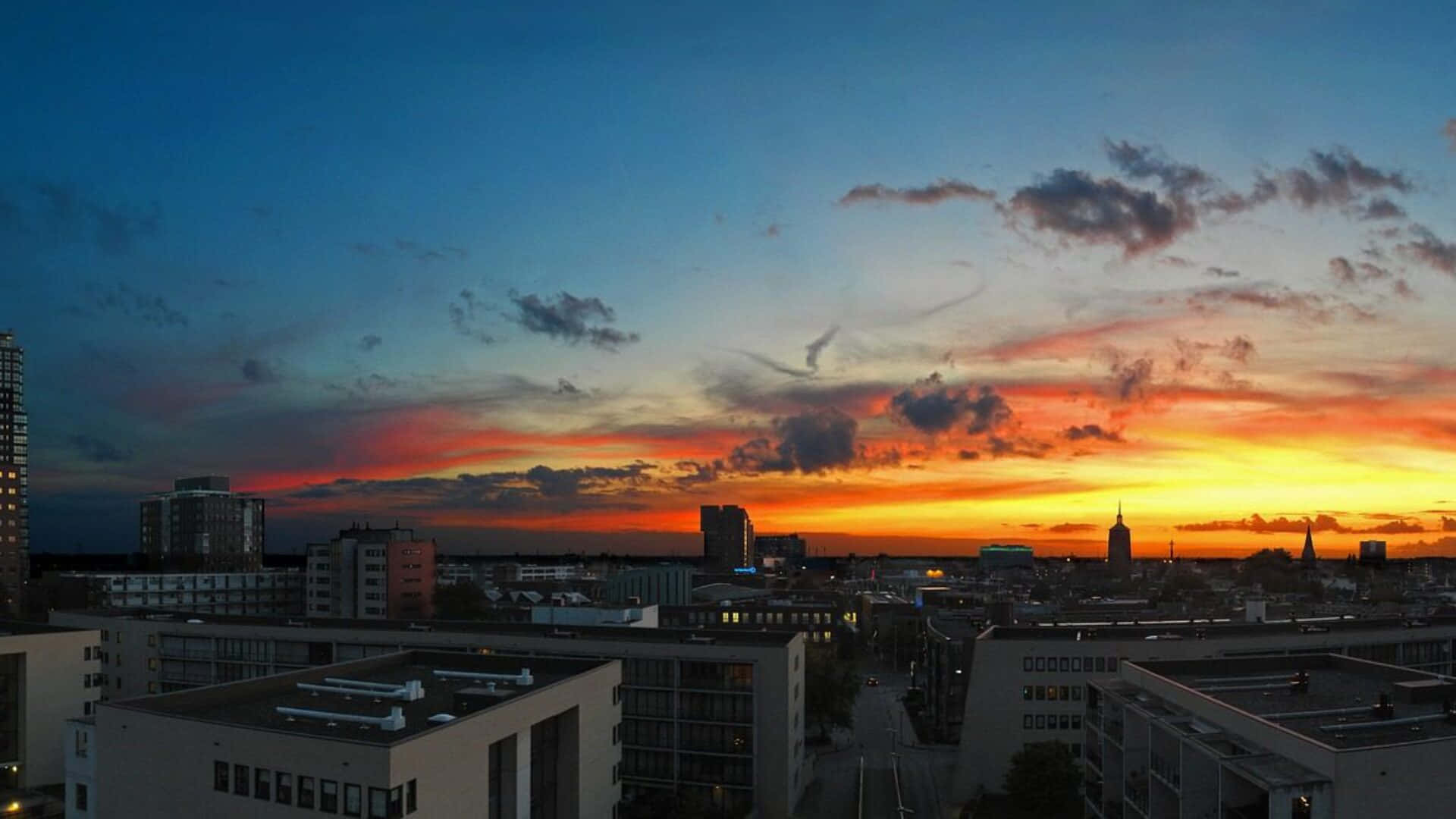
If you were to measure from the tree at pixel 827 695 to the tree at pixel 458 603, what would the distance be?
185 feet

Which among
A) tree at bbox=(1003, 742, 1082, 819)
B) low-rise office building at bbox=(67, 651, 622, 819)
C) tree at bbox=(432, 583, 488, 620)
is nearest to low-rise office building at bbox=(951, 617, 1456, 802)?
tree at bbox=(1003, 742, 1082, 819)

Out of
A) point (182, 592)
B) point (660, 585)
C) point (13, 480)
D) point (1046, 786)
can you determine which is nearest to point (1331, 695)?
point (1046, 786)

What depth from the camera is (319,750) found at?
29.3 meters

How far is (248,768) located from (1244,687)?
122ft

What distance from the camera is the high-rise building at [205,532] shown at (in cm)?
19112

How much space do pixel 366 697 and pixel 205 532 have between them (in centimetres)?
17314

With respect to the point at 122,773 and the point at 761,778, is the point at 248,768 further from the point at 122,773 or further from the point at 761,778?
the point at 761,778

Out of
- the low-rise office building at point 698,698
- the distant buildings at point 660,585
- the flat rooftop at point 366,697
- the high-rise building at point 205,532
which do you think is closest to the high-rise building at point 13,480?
the high-rise building at point 205,532

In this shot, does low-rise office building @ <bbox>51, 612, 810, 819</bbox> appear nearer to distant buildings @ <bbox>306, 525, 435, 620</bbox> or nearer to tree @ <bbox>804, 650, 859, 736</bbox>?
tree @ <bbox>804, 650, 859, 736</bbox>

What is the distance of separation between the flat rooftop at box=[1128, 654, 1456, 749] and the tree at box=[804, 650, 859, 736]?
34.6 metres

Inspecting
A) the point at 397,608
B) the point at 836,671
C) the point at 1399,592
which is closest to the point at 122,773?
the point at 836,671

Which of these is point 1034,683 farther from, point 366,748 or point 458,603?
point 458,603

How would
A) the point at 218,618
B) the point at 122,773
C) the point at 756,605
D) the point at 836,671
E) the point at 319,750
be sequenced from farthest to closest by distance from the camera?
1. the point at 756,605
2. the point at 836,671
3. the point at 218,618
4. the point at 122,773
5. the point at 319,750

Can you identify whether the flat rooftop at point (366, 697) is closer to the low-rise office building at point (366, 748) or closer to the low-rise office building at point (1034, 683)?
the low-rise office building at point (366, 748)
